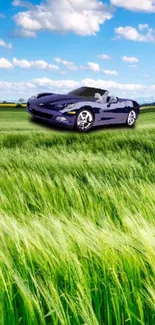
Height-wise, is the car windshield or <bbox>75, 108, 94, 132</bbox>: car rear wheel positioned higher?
the car windshield

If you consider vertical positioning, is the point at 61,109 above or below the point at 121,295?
above

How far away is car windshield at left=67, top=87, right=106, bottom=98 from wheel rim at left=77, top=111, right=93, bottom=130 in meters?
0.52

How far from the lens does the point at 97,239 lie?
194 cm

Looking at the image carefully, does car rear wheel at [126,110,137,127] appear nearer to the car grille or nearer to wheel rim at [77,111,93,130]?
wheel rim at [77,111,93,130]

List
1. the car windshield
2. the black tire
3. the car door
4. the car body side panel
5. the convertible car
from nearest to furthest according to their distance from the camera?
the convertible car, the car body side panel, the car door, the black tire, the car windshield

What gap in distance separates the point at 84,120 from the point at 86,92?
80cm

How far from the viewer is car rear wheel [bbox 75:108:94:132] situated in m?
3.69

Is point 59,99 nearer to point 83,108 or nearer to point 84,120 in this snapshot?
point 83,108

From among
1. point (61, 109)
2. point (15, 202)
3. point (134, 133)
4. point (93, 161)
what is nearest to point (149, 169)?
point (93, 161)

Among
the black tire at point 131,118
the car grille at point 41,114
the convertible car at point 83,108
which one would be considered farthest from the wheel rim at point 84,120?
the black tire at point 131,118

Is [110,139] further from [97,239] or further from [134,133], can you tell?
[97,239]

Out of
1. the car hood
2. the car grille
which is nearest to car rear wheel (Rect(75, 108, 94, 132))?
the car hood

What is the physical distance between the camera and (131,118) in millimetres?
4449

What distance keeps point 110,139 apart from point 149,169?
2.18 meters
